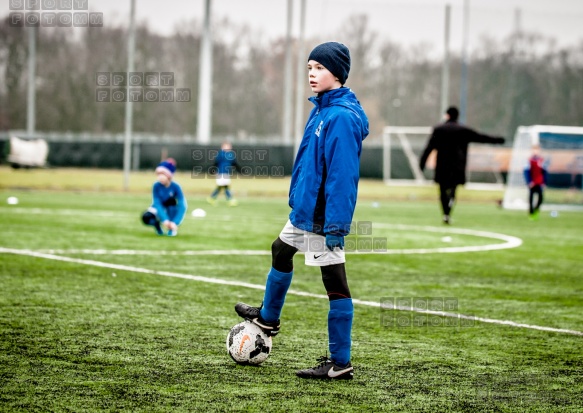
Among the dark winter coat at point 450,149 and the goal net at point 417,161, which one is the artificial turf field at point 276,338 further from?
the goal net at point 417,161

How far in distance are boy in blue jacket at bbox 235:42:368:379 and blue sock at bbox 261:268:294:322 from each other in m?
0.03

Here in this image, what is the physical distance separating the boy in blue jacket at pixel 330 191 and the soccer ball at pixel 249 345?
0.36 meters

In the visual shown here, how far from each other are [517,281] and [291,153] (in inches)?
1435

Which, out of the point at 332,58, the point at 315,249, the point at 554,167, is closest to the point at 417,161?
the point at 554,167

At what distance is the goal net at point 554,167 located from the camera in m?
28.9

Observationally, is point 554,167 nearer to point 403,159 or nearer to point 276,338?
point 403,159

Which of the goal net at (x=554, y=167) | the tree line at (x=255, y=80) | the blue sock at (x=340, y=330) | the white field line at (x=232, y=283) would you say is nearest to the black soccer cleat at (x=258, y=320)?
the blue sock at (x=340, y=330)

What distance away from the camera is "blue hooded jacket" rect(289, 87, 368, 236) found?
214 inches

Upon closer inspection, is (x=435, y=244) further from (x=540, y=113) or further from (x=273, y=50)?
(x=273, y=50)

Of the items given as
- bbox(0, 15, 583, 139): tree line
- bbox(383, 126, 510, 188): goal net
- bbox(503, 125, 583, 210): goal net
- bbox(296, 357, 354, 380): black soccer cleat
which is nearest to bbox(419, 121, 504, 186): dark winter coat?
bbox(503, 125, 583, 210): goal net

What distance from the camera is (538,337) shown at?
7.24 meters

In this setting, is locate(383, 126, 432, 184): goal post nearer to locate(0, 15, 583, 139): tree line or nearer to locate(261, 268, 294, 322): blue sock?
locate(0, 15, 583, 139): tree line

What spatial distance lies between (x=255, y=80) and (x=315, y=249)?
209ft

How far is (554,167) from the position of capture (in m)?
31.0
